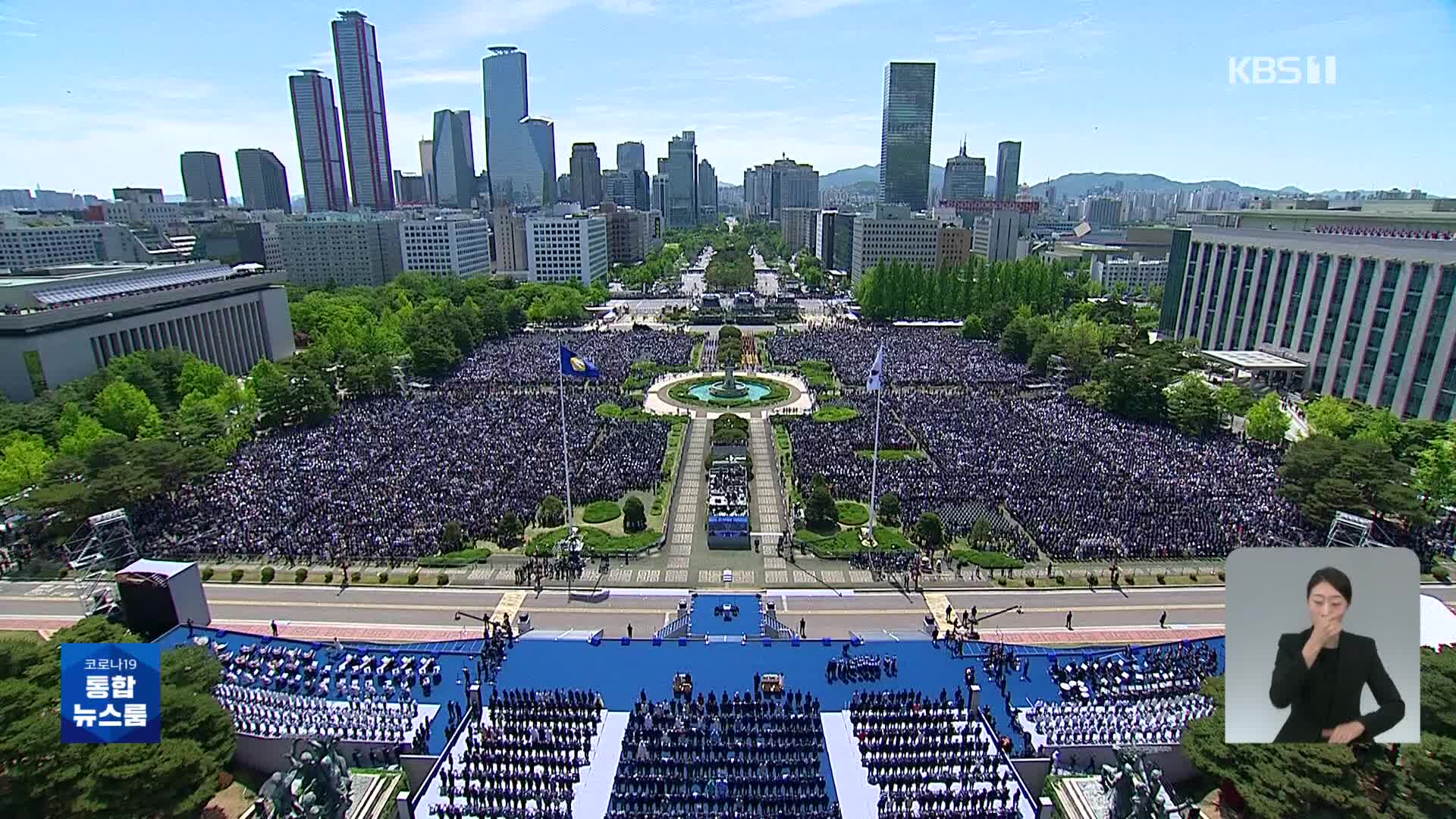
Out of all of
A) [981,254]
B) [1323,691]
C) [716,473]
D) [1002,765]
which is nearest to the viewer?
[1323,691]

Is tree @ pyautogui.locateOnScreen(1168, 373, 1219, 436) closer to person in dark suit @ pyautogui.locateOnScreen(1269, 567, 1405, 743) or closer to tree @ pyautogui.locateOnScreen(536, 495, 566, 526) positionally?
tree @ pyautogui.locateOnScreen(536, 495, 566, 526)

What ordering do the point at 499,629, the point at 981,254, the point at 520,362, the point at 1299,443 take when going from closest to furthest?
the point at 499,629
the point at 1299,443
the point at 520,362
the point at 981,254

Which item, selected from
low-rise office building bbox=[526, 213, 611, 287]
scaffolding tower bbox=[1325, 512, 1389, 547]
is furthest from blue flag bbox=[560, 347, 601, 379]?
low-rise office building bbox=[526, 213, 611, 287]

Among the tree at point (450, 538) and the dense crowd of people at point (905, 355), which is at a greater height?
the dense crowd of people at point (905, 355)

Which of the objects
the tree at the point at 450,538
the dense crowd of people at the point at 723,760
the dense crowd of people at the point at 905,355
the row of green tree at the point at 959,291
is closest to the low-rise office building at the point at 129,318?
the tree at the point at 450,538

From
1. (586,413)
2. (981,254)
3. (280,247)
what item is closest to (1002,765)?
(586,413)

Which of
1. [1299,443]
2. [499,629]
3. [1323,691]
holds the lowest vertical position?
[499,629]

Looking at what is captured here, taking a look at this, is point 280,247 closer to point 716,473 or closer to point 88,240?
point 88,240

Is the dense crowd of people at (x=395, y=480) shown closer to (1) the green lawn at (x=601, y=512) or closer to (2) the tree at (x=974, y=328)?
(1) the green lawn at (x=601, y=512)
